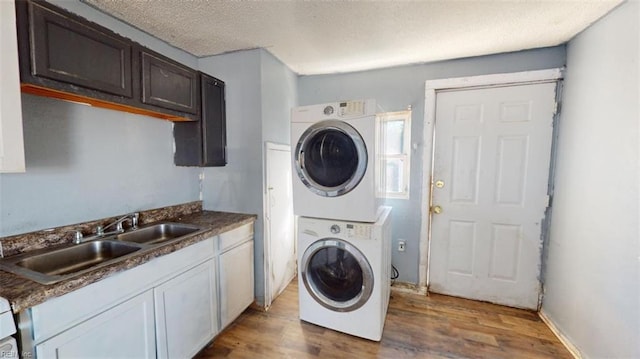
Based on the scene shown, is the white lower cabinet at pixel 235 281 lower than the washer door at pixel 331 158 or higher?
lower

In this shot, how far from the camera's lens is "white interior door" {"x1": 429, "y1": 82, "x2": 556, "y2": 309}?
2.24 metres

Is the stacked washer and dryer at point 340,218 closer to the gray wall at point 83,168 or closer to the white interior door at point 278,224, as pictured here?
the white interior door at point 278,224

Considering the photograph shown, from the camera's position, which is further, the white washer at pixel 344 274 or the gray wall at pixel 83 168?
the white washer at pixel 344 274

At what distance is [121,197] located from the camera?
179 centimetres

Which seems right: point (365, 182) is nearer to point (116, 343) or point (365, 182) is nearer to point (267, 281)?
point (267, 281)

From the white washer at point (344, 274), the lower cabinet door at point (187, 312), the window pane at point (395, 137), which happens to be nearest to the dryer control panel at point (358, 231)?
the white washer at point (344, 274)

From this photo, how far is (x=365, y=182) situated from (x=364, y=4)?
45.2 inches

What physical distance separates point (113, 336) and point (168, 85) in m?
1.53

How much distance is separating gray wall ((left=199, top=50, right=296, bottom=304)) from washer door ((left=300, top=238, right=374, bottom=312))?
53 centimetres

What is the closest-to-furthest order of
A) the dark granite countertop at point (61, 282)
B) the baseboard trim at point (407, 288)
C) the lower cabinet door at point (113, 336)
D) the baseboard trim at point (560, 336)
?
the dark granite countertop at point (61, 282) → the lower cabinet door at point (113, 336) → the baseboard trim at point (560, 336) → the baseboard trim at point (407, 288)

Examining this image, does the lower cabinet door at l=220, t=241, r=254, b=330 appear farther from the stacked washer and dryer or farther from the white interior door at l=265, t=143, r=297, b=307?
the stacked washer and dryer

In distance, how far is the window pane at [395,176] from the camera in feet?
8.72

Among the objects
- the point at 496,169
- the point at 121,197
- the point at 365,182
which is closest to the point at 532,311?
the point at 496,169

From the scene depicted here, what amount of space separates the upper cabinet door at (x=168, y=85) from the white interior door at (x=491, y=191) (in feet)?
7.34
